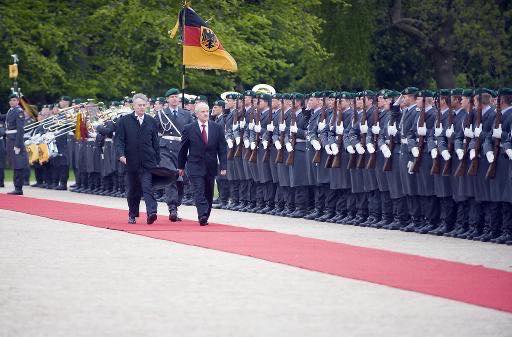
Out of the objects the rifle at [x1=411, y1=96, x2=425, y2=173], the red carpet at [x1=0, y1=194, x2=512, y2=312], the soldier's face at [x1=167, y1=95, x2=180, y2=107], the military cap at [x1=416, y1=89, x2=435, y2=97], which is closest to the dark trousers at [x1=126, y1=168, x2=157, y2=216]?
the red carpet at [x1=0, y1=194, x2=512, y2=312]

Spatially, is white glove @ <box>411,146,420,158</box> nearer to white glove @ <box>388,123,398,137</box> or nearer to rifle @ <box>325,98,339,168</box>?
Answer: white glove @ <box>388,123,398,137</box>

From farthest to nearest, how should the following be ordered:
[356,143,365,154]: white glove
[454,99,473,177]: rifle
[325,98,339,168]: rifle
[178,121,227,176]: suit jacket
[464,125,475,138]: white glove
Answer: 1. [325,98,339,168]: rifle
2. [356,143,365,154]: white glove
3. [178,121,227,176]: suit jacket
4. [454,99,473,177]: rifle
5. [464,125,475,138]: white glove

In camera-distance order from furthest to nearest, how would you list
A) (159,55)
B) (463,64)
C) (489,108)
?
1. (463,64)
2. (159,55)
3. (489,108)

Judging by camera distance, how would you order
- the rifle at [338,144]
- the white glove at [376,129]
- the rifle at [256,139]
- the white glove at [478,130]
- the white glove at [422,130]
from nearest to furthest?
1. the white glove at [478,130]
2. the white glove at [422,130]
3. the white glove at [376,129]
4. the rifle at [338,144]
5. the rifle at [256,139]

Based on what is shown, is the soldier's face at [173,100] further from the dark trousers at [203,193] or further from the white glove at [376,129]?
the white glove at [376,129]

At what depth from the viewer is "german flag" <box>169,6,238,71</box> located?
26.5m

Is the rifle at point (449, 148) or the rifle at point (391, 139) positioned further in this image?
the rifle at point (391, 139)

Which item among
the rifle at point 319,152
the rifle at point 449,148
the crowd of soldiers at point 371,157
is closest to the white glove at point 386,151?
the crowd of soldiers at point 371,157

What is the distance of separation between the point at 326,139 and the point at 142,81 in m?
28.2

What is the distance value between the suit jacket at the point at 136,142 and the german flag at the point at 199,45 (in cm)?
464

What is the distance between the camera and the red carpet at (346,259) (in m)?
13.5

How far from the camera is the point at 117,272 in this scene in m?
14.7

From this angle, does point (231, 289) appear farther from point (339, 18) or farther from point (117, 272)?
point (339, 18)

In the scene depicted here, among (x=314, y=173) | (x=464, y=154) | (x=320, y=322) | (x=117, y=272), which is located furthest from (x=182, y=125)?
(x=320, y=322)
